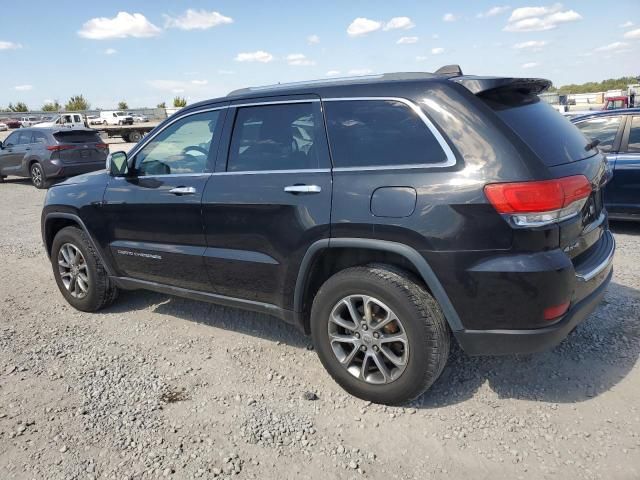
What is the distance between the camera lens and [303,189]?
3.02 metres

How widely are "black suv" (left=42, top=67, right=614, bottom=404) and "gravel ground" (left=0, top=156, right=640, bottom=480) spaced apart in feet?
1.14

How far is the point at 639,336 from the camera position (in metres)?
3.64

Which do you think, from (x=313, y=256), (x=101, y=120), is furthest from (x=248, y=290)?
(x=101, y=120)

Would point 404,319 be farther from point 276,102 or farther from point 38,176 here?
point 38,176

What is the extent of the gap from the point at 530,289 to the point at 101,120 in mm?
50050

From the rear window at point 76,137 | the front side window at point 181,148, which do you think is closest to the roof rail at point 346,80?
the front side window at point 181,148

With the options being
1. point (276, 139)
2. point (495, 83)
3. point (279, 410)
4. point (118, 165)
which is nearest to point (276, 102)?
point (276, 139)

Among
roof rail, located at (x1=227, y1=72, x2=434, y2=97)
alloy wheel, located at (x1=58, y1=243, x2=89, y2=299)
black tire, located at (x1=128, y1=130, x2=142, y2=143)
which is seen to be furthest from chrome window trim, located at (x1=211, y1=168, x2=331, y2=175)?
black tire, located at (x1=128, y1=130, x2=142, y2=143)

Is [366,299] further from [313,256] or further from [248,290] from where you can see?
[248,290]

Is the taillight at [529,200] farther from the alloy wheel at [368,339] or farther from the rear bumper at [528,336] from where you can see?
the alloy wheel at [368,339]

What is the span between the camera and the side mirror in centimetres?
399

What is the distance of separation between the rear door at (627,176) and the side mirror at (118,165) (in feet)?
18.6

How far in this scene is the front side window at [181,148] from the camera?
3646mm

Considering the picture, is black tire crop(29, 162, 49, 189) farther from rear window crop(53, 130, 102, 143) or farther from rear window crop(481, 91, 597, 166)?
rear window crop(481, 91, 597, 166)
